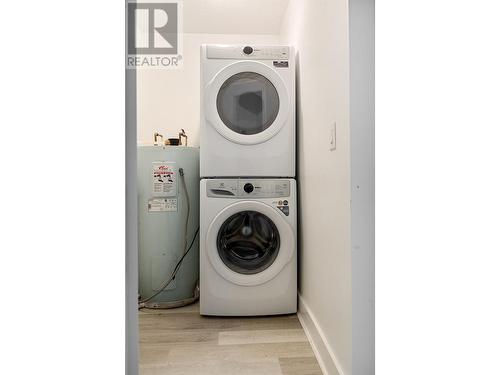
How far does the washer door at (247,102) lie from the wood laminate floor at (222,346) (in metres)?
1.08

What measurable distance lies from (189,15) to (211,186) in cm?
153

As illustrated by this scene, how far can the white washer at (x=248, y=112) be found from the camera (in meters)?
2.01

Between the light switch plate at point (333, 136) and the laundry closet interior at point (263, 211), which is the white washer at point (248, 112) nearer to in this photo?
the laundry closet interior at point (263, 211)

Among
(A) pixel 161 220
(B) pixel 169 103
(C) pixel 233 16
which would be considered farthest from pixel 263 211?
(C) pixel 233 16

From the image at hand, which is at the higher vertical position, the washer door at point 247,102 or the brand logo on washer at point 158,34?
the brand logo on washer at point 158,34

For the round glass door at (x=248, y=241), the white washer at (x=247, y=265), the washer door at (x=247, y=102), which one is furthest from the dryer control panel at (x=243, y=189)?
the washer door at (x=247, y=102)

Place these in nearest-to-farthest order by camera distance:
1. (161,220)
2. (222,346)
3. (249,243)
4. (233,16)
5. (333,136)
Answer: (333,136) < (222,346) < (249,243) < (161,220) < (233,16)

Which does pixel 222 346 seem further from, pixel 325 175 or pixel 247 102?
pixel 247 102

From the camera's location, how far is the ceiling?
2.49 meters

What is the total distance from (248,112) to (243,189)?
48 centimetres

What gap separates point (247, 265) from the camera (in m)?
2.06

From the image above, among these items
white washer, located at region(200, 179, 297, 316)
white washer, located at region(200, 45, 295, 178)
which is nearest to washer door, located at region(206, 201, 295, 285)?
white washer, located at region(200, 179, 297, 316)
